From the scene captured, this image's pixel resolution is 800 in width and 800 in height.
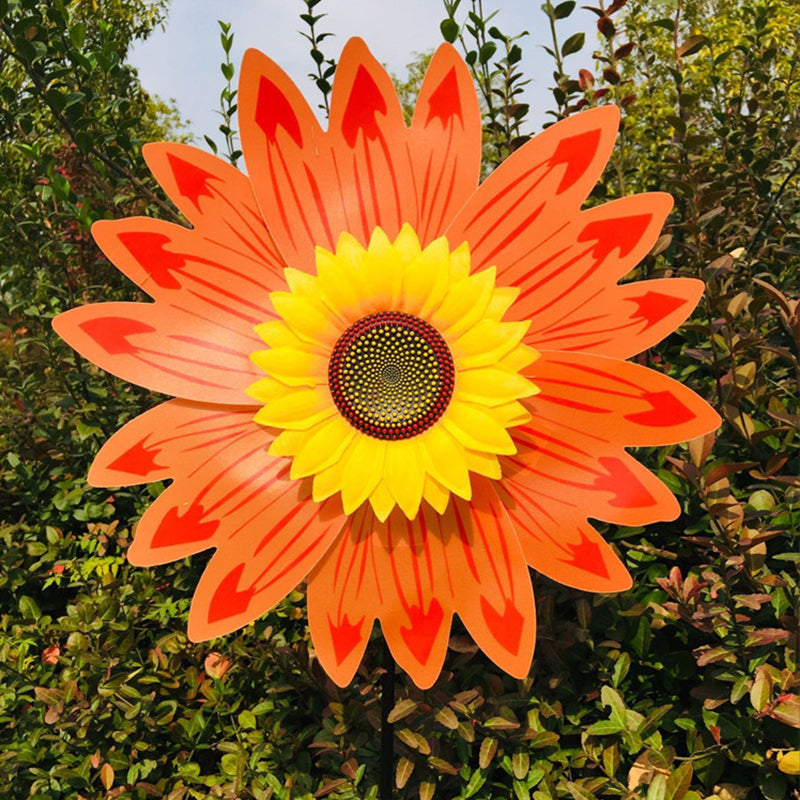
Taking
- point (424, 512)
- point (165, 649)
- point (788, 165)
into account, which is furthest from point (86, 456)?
point (788, 165)

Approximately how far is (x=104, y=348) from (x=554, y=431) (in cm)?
54

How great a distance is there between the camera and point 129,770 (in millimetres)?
1153

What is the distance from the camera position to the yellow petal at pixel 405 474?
0.78 m

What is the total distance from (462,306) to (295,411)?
0.21 metres

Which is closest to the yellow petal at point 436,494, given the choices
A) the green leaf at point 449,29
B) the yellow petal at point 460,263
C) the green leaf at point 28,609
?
the yellow petal at point 460,263

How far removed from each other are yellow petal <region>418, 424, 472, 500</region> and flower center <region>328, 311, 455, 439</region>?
0.02 metres

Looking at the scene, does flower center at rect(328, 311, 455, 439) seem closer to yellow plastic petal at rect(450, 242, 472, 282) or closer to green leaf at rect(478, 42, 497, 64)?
yellow plastic petal at rect(450, 242, 472, 282)

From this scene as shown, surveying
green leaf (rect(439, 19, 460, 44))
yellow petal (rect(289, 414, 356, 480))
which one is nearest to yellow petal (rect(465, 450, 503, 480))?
yellow petal (rect(289, 414, 356, 480))

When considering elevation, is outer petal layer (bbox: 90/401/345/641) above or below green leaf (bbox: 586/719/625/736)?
above

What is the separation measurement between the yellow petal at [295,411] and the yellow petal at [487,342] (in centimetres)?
16

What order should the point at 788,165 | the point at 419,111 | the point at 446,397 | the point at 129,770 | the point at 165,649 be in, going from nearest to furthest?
1. the point at 446,397
2. the point at 419,111
3. the point at 129,770
4. the point at 165,649
5. the point at 788,165

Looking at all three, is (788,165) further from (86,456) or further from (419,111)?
(86,456)

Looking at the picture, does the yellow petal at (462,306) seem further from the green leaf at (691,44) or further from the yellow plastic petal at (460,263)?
the green leaf at (691,44)

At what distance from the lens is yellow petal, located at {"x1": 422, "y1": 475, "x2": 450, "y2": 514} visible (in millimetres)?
789
